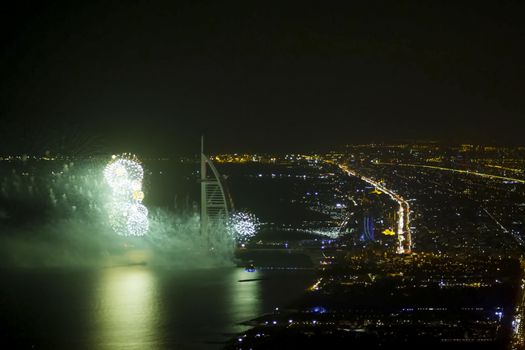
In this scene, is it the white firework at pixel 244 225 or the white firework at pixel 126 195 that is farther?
the white firework at pixel 244 225

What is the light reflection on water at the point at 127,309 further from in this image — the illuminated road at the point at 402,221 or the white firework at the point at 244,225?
the illuminated road at the point at 402,221

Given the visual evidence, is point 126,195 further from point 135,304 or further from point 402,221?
point 402,221

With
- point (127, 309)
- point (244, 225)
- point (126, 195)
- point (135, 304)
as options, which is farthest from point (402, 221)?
point (127, 309)

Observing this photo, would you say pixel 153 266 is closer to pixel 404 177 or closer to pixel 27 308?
pixel 27 308

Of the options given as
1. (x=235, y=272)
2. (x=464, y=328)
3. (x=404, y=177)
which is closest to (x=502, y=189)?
(x=404, y=177)

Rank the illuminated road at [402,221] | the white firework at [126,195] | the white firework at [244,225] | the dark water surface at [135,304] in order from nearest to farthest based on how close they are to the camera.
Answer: the dark water surface at [135,304] < the white firework at [126,195] < the illuminated road at [402,221] < the white firework at [244,225]

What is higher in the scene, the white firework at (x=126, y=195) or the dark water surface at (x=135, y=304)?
the white firework at (x=126, y=195)

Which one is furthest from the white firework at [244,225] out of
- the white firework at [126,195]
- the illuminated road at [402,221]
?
the illuminated road at [402,221]
